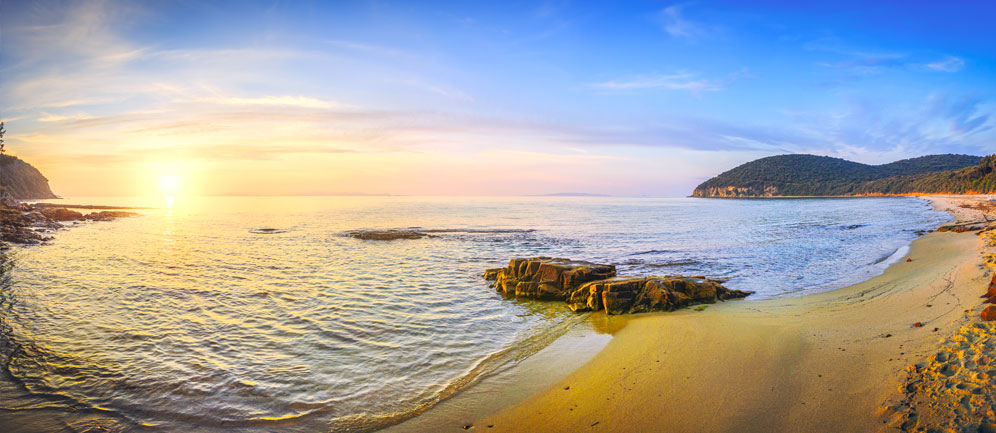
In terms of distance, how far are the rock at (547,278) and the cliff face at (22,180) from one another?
439 ft

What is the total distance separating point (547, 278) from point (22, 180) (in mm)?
183541

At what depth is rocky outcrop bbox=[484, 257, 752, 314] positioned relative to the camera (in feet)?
41.3

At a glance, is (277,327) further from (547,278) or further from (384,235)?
(384,235)

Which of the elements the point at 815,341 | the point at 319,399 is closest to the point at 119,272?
the point at 319,399

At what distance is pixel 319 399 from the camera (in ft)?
22.8

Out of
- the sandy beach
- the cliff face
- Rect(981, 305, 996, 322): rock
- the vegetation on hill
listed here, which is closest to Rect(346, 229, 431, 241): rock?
the sandy beach

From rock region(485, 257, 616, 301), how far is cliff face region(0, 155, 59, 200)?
439 ft

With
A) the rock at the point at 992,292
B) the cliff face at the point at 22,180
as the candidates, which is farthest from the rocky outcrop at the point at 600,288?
the cliff face at the point at 22,180

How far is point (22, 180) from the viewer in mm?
125750

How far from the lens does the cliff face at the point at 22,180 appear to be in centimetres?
10662

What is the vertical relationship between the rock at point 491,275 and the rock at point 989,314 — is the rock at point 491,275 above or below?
below

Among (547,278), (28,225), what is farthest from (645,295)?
(28,225)

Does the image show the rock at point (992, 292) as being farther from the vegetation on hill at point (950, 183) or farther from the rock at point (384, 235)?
the vegetation on hill at point (950, 183)

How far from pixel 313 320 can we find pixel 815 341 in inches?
473
